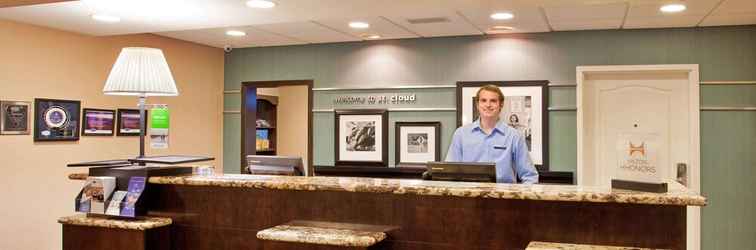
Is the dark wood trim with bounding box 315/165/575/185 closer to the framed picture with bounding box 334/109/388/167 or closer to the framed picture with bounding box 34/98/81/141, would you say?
the framed picture with bounding box 334/109/388/167

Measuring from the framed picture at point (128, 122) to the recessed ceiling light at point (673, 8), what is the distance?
4.27 meters

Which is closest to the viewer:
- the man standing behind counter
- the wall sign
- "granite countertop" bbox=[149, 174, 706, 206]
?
"granite countertop" bbox=[149, 174, 706, 206]

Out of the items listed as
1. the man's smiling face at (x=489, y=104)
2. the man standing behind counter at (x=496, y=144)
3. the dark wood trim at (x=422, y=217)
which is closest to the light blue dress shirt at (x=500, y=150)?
the man standing behind counter at (x=496, y=144)

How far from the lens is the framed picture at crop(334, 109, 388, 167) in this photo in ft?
19.9

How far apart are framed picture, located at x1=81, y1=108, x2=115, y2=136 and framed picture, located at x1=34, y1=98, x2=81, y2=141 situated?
79mm

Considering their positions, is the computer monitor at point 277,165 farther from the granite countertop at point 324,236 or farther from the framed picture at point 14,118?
the framed picture at point 14,118

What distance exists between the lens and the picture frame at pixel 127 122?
5.59 m

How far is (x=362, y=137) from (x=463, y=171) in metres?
3.18

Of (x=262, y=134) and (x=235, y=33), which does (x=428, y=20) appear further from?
(x=262, y=134)

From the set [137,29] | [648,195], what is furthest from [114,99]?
[648,195]

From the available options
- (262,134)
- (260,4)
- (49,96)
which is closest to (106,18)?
(49,96)

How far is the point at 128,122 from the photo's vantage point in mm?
5676

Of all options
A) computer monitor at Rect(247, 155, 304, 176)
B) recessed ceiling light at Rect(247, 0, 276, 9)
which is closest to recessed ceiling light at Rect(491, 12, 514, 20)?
recessed ceiling light at Rect(247, 0, 276, 9)

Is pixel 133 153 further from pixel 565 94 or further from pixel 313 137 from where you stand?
pixel 565 94
